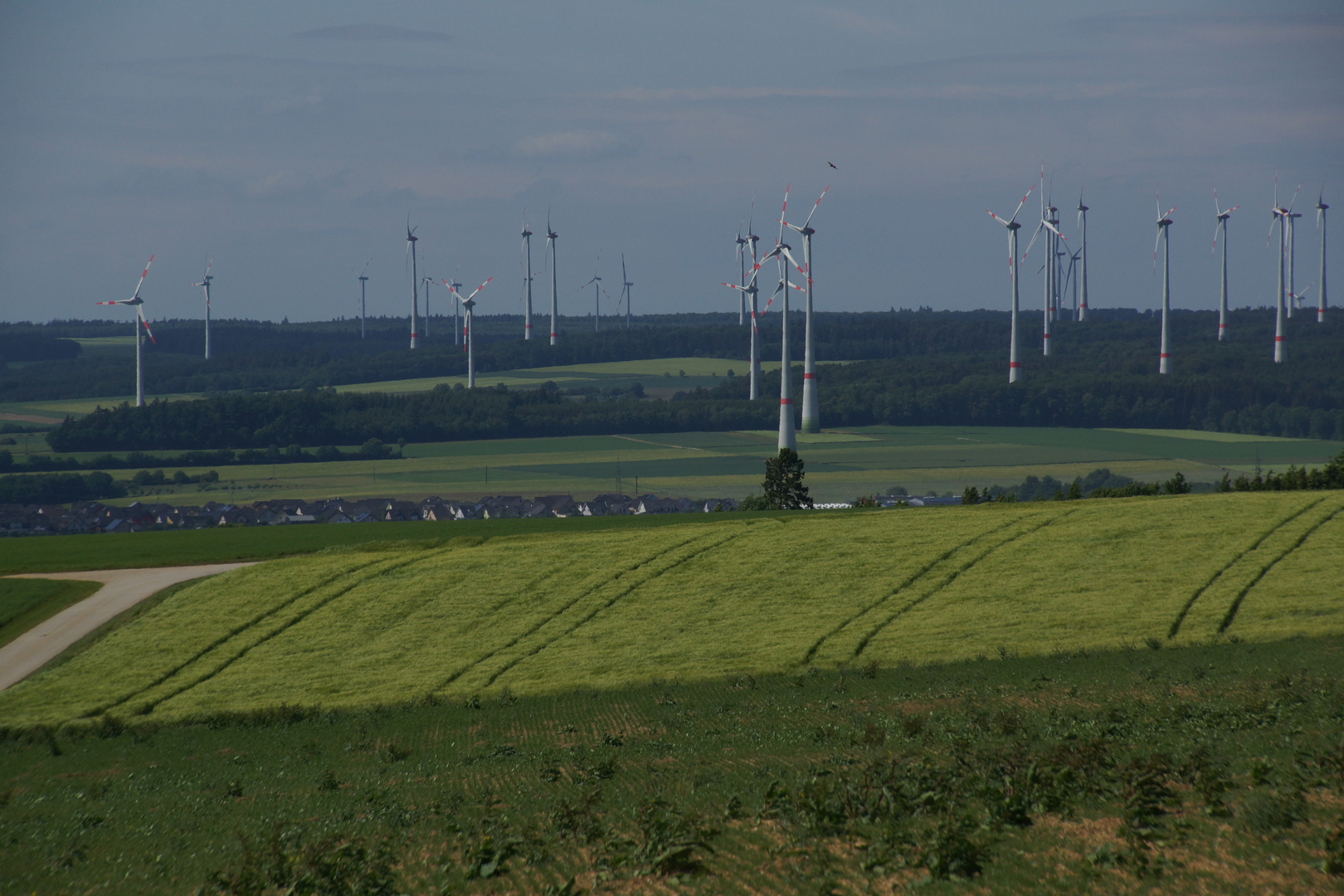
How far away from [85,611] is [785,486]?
46450 mm

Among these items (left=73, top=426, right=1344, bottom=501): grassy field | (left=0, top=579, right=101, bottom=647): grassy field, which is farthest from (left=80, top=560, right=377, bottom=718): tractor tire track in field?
(left=73, top=426, right=1344, bottom=501): grassy field

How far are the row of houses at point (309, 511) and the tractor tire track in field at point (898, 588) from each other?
5836 centimetres

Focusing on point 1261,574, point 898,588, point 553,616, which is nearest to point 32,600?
point 553,616

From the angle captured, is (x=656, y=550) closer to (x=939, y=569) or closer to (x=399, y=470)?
(x=939, y=569)

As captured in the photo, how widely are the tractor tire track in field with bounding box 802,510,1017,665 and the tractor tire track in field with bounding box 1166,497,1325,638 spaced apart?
432 inches

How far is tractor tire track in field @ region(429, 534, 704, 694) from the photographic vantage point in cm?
3847

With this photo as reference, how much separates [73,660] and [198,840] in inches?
1122

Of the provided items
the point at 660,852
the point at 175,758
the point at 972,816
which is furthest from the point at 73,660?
the point at 972,816

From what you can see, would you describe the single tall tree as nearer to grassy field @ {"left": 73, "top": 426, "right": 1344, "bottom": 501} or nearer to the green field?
grassy field @ {"left": 73, "top": 426, "right": 1344, "bottom": 501}

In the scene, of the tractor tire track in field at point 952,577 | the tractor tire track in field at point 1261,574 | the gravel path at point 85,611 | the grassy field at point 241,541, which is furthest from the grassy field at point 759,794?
the grassy field at point 241,541

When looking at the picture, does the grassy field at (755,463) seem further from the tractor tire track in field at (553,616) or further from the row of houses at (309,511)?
the tractor tire track in field at (553,616)

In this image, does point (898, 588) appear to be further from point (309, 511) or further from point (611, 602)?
point (309, 511)

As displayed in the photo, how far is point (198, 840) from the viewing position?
1967 cm

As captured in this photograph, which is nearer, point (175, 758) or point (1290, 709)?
point (1290, 709)
